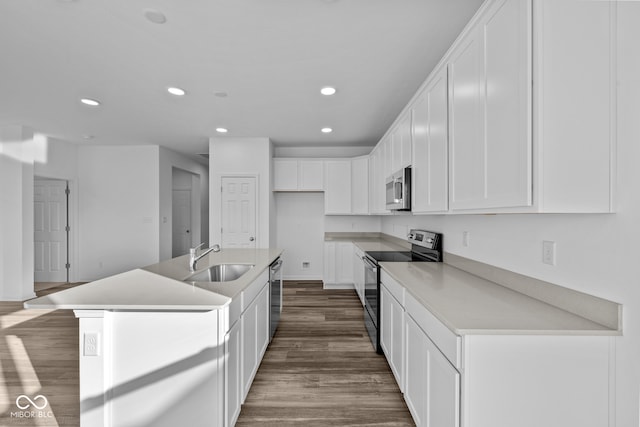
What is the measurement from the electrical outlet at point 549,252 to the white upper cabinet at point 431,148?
599mm

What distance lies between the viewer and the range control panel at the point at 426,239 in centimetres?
288

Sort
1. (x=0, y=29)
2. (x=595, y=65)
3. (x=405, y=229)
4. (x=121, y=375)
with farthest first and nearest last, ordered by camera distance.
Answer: (x=405, y=229) → (x=0, y=29) → (x=121, y=375) → (x=595, y=65)

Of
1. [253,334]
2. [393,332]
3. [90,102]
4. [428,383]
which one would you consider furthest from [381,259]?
[90,102]

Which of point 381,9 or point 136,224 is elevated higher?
point 381,9

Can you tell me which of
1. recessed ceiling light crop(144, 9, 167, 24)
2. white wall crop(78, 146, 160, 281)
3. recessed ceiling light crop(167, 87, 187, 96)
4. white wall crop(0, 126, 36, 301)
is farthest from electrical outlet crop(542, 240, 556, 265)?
white wall crop(0, 126, 36, 301)

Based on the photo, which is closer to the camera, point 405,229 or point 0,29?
point 0,29

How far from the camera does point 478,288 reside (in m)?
1.84

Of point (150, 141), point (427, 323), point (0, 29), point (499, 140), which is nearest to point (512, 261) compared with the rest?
point (427, 323)

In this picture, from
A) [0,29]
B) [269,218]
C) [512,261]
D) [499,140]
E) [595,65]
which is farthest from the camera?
[269,218]

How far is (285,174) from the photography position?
18.0 ft

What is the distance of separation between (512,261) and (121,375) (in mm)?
2305

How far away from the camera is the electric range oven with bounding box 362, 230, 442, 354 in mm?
2807

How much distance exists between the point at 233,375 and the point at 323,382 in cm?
92

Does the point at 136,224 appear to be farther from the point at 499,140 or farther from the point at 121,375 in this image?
the point at 499,140
